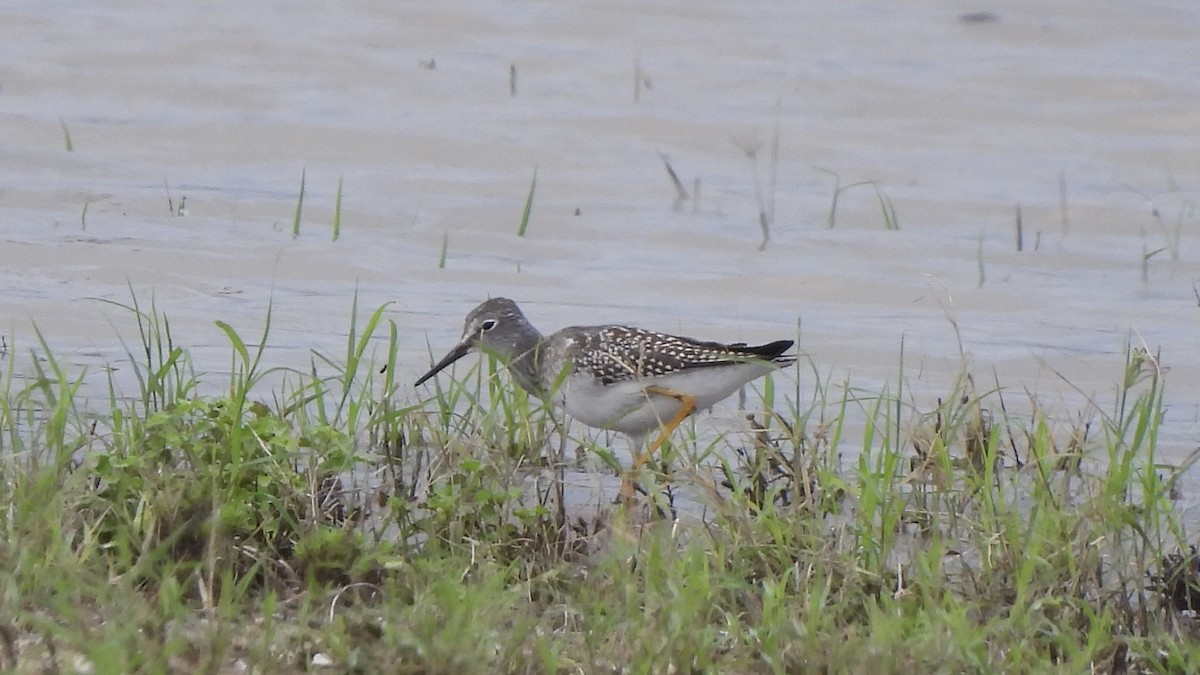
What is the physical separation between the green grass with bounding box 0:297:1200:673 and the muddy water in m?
1.68

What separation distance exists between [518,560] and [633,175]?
21.7ft

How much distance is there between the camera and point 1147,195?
11.0 metres

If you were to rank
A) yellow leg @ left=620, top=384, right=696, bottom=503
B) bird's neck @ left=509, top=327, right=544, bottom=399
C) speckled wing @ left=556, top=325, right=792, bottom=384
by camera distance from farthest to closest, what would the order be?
bird's neck @ left=509, top=327, right=544, bottom=399
speckled wing @ left=556, top=325, right=792, bottom=384
yellow leg @ left=620, top=384, right=696, bottom=503

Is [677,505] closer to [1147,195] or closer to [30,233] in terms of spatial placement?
[30,233]

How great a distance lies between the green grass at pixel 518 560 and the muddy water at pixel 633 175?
5.50ft

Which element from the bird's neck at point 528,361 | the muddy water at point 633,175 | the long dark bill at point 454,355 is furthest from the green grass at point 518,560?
the muddy water at point 633,175

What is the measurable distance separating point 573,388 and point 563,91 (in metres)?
6.42

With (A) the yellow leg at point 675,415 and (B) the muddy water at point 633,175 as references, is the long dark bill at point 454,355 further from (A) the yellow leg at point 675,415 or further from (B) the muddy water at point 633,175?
(A) the yellow leg at point 675,415

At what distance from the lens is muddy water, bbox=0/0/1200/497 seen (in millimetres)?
8523

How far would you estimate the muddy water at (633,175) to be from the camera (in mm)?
8523

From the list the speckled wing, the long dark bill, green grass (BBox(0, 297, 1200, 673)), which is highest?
the speckled wing

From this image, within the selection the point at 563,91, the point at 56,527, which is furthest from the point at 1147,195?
the point at 56,527

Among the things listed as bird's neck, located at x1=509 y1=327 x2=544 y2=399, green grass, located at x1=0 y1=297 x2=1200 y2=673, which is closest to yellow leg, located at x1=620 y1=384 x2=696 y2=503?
bird's neck, located at x1=509 y1=327 x2=544 y2=399

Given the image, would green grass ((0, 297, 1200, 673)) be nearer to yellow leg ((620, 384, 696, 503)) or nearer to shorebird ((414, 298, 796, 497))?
yellow leg ((620, 384, 696, 503))
